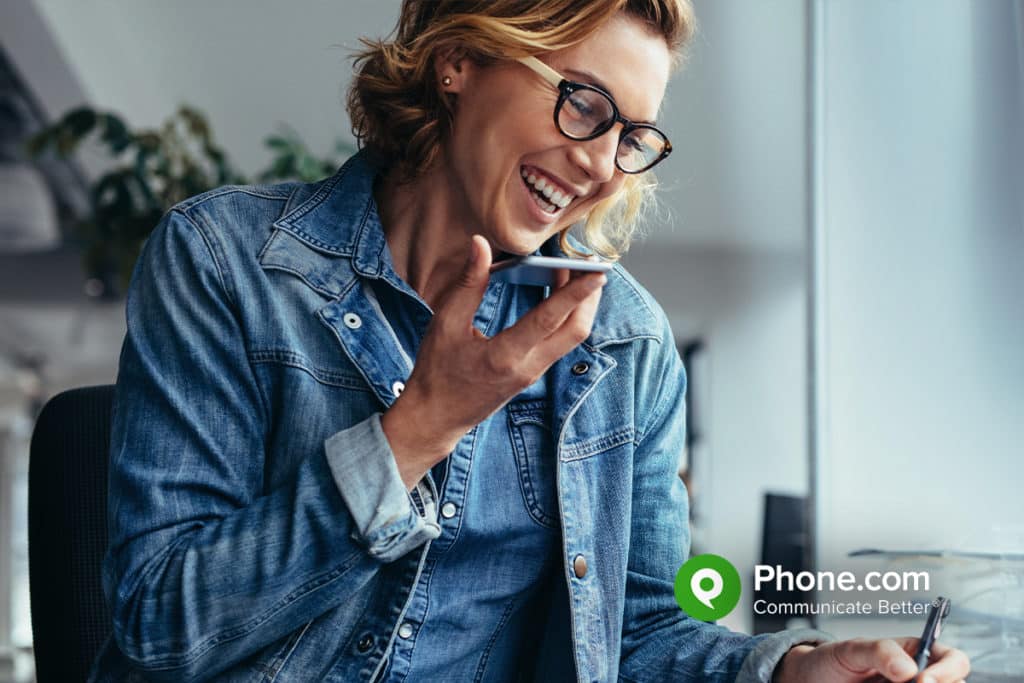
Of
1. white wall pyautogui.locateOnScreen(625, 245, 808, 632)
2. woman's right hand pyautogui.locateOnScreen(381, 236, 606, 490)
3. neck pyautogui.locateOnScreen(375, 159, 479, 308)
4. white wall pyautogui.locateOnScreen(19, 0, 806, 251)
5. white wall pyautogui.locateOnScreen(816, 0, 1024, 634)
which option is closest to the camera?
woman's right hand pyautogui.locateOnScreen(381, 236, 606, 490)

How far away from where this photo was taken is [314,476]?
0.73m

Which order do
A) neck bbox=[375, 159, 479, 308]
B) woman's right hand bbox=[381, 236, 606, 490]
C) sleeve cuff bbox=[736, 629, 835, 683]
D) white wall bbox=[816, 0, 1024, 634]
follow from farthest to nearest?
white wall bbox=[816, 0, 1024, 634] → neck bbox=[375, 159, 479, 308] → sleeve cuff bbox=[736, 629, 835, 683] → woman's right hand bbox=[381, 236, 606, 490]

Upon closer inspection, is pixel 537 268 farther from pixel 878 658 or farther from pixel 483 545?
pixel 878 658

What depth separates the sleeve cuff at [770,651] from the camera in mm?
816

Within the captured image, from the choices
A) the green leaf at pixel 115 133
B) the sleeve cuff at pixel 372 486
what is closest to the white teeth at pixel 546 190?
the sleeve cuff at pixel 372 486

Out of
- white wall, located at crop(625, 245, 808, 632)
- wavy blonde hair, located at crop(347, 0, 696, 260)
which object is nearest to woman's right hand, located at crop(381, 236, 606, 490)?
wavy blonde hair, located at crop(347, 0, 696, 260)

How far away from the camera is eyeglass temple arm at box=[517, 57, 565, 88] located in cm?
86

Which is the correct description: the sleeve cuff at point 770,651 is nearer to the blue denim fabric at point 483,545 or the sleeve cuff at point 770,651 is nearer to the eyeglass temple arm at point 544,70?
the blue denim fabric at point 483,545

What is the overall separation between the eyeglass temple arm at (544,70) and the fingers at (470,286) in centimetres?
23

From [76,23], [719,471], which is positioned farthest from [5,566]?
[76,23]

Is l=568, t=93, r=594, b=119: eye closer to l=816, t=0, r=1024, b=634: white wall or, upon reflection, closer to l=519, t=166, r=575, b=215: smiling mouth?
l=519, t=166, r=575, b=215: smiling mouth

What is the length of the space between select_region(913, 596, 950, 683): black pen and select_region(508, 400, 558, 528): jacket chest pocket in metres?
0.30

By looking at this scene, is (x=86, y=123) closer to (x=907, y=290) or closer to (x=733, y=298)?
(x=907, y=290)

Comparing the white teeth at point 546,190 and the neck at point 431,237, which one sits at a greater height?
the white teeth at point 546,190
